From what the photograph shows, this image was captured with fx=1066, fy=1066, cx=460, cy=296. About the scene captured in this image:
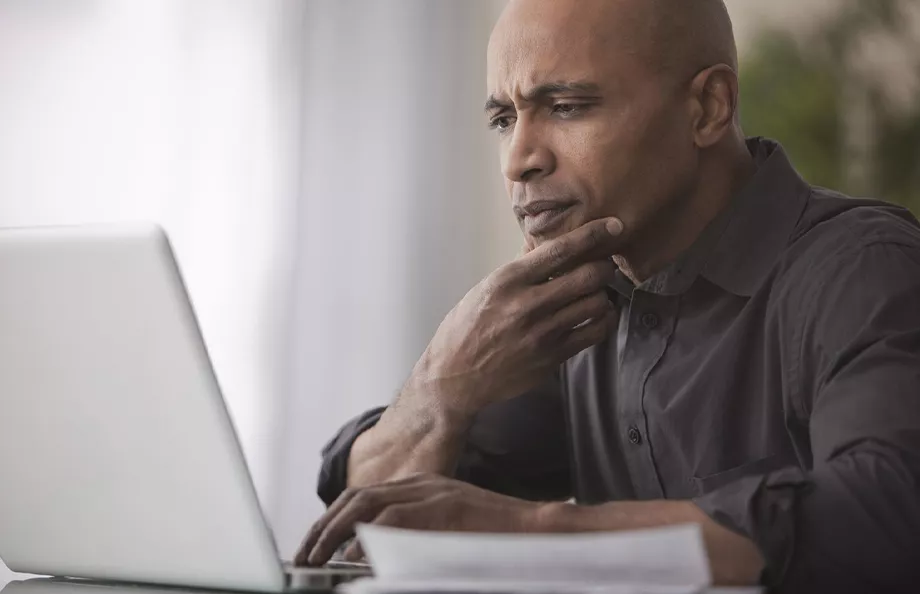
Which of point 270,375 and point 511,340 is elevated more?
point 511,340

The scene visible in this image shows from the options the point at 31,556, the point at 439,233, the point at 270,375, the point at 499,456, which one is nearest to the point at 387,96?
the point at 439,233

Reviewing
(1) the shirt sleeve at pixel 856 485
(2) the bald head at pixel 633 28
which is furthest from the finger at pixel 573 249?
(1) the shirt sleeve at pixel 856 485

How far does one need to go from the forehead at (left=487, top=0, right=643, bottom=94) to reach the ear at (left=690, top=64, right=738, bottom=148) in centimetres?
11

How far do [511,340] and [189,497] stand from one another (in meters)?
0.57

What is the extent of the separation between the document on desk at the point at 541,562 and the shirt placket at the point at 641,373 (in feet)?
2.35

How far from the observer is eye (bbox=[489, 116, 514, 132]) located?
1346mm

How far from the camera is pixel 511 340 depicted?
128 cm

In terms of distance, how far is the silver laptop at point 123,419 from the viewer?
0.74 metres

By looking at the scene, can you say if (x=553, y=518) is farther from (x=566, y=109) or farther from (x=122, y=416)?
(x=566, y=109)

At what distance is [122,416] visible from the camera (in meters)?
0.78

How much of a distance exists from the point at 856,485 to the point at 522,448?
0.68 metres

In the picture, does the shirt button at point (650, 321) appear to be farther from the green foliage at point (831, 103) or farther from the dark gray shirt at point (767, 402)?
the green foliage at point (831, 103)

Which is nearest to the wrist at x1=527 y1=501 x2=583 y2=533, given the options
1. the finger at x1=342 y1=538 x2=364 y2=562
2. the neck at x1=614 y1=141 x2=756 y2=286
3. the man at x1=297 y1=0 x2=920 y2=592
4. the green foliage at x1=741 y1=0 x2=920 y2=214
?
the finger at x1=342 y1=538 x2=364 y2=562

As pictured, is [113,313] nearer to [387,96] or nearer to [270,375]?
[270,375]
